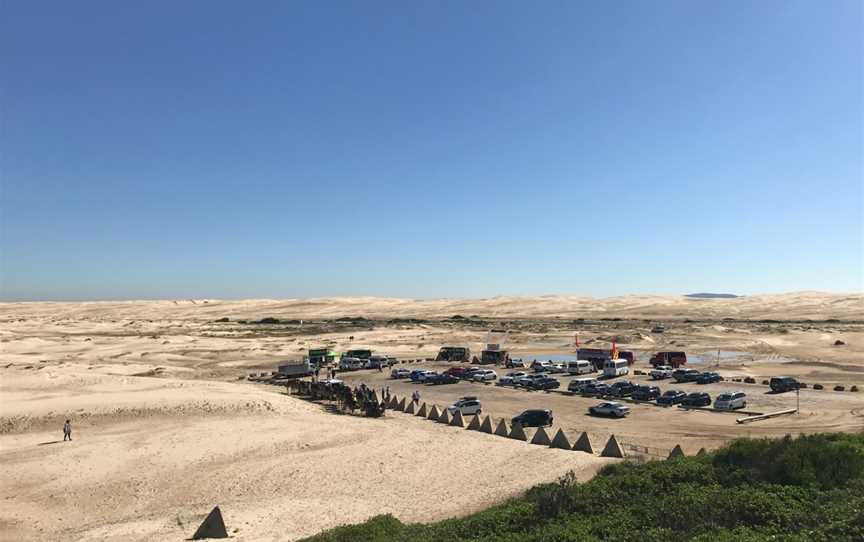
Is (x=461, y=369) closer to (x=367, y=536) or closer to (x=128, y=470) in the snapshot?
(x=128, y=470)

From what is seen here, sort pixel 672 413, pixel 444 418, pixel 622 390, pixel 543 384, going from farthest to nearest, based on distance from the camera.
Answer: pixel 543 384 < pixel 622 390 < pixel 672 413 < pixel 444 418

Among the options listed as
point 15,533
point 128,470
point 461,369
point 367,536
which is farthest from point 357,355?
point 367,536

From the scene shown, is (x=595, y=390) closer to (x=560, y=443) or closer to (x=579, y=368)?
(x=579, y=368)

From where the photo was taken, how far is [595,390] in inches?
1789

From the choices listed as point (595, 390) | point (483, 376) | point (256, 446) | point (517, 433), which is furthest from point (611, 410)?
point (256, 446)

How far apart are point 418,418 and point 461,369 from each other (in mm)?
21165

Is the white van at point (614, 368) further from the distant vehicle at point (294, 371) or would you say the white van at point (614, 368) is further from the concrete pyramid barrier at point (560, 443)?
the distant vehicle at point (294, 371)

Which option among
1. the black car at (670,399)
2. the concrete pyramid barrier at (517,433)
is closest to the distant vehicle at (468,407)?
the concrete pyramid barrier at (517,433)

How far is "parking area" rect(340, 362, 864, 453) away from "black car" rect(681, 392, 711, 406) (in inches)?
65.2

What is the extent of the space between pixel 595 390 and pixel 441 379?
49.6 ft

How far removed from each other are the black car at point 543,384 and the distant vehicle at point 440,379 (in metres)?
7.40

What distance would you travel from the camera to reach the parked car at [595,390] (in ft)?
148

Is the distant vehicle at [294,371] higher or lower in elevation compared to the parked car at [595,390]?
higher

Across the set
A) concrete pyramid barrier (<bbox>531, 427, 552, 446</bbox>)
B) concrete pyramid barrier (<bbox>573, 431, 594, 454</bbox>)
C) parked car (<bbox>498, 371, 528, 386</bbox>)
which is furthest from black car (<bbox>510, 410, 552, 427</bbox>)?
parked car (<bbox>498, 371, 528, 386</bbox>)
